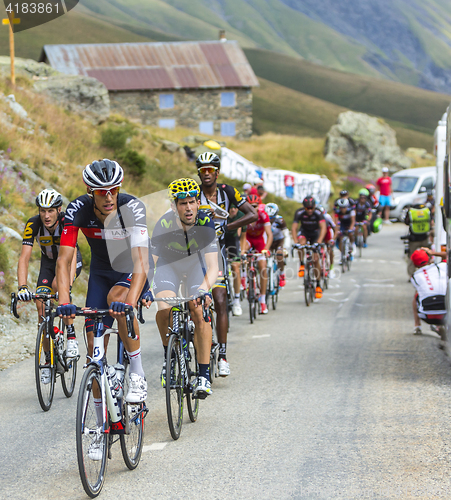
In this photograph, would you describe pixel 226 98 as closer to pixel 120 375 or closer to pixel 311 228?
pixel 311 228

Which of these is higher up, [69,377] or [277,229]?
[277,229]

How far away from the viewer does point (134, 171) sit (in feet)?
80.6

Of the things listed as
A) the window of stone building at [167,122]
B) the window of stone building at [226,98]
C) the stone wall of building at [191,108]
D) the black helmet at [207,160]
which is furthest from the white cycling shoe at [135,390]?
the window of stone building at [226,98]

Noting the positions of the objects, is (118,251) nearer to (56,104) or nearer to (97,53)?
(56,104)

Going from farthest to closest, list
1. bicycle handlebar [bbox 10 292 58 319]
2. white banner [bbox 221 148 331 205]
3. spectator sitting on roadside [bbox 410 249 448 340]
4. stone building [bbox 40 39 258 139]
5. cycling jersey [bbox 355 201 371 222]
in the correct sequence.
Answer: stone building [bbox 40 39 258 139] < white banner [bbox 221 148 331 205] < cycling jersey [bbox 355 201 371 222] < spectator sitting on roadside [bbox 410 249 448 340] < bicycle handlebar [bbox 10 292 58 319]

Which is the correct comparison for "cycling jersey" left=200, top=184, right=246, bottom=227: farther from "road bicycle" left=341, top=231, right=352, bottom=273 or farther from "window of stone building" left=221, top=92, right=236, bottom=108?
"window of stone building" left=221, top=92, right=236, bottom=108

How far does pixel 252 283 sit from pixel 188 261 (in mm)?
5453

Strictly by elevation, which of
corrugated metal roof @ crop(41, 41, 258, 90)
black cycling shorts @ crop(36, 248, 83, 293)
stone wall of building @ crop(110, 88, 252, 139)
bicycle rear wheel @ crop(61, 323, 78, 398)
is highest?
corrugated metal roof @ crop(41, 41, 258, 90)

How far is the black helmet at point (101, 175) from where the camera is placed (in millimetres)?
4789

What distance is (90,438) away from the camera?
4.42 meters

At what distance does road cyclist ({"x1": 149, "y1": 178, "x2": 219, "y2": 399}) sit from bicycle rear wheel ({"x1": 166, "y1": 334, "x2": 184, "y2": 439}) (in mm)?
250

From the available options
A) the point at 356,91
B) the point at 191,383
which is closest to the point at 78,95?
the point at 191,383

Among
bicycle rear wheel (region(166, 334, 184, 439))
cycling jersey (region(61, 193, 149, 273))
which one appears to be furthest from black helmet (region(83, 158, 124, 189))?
bicycle rear wheel (region(166, 334, 184, 439))

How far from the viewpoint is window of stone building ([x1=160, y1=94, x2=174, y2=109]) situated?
5612cm
